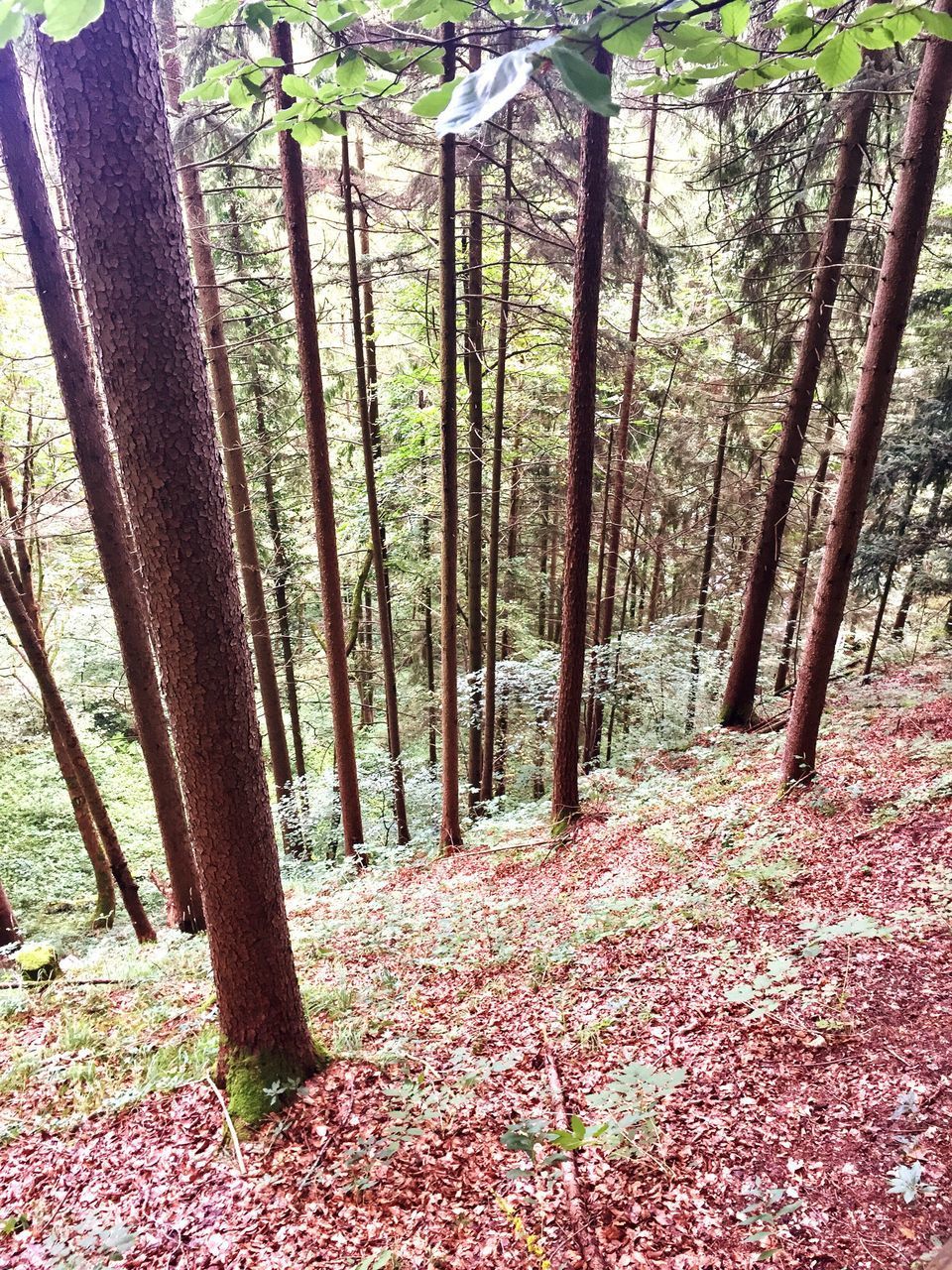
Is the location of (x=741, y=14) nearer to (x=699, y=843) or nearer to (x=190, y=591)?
(x=190, y=591)

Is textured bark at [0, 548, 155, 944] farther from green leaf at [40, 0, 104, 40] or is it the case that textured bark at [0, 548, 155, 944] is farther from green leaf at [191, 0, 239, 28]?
green leaf at [40, 0, 104, 40]

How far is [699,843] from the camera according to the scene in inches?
260

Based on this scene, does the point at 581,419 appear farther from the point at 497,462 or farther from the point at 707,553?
the point at 707,553

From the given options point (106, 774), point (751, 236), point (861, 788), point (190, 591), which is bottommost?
point (106, 774)

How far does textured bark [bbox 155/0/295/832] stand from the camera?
7991 mm

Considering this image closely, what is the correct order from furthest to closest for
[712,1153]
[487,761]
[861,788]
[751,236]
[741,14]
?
1. [487,761]
2. [751,236]
3. [861,788]
4. [712,1153]
5. [741,14]

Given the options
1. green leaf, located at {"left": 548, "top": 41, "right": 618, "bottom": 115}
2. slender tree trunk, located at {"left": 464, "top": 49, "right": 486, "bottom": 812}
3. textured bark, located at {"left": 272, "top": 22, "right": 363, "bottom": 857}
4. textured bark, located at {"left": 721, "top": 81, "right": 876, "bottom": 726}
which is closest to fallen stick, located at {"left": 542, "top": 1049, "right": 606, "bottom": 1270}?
green leaf, located at {"left": 548, "top": 41, "right": 618, "bottom": 115}

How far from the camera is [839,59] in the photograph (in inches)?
58.2

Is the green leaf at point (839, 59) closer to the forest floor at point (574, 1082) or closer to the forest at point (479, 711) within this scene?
the forest at point (479, 711)

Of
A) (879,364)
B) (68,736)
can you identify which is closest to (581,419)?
(879,364)

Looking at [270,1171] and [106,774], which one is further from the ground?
[270,1171]

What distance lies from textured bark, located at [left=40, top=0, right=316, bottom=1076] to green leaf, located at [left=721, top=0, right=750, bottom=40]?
2.31 m

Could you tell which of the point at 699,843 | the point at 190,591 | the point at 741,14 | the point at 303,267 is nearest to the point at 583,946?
the point at 699,843

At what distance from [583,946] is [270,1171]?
8.74 ft
